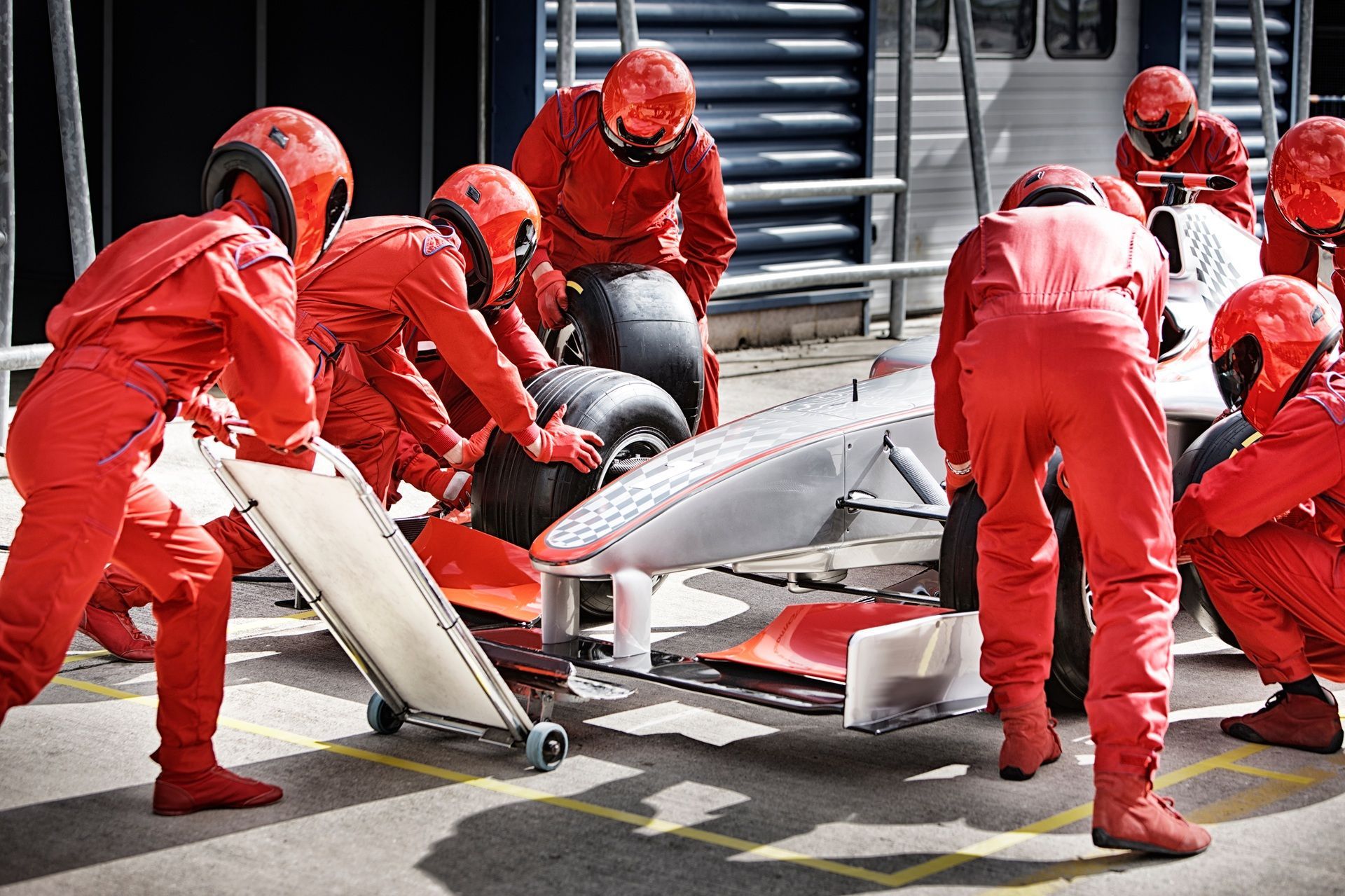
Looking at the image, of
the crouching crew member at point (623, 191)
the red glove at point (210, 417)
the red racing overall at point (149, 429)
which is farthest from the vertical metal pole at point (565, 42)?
the red racing overall at point (149, 429)

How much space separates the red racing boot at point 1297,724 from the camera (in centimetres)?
491

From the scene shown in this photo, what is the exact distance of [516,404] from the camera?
554 centimetres

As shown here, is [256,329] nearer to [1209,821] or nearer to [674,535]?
[674,535]

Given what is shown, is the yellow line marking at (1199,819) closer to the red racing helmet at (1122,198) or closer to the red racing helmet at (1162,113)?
the red racing helmet at (1122,198)

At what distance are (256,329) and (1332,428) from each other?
272 cm

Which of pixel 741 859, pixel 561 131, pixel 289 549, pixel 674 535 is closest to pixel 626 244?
pixel 561 131

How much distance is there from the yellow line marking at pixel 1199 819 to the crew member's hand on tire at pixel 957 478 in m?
1.04

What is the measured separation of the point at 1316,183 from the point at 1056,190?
1607 mm

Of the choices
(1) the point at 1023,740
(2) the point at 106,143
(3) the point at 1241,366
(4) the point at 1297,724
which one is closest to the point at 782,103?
(2) the point at 106,143

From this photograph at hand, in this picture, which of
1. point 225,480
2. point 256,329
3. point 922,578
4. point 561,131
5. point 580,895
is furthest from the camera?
point 561,131

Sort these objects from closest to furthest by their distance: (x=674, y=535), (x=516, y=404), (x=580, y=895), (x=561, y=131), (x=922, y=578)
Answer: (x=580, y=895) → (x=674, y=535) → (x=516, y=404) → (x=922, y=578) → (x=561, y=131)

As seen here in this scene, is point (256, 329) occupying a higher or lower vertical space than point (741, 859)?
higher

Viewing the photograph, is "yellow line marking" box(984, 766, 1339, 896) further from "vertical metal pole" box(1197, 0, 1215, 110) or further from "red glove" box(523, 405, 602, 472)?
"vertical metal pole" box(1197, 0, 1215, 110)

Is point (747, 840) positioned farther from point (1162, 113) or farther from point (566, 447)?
point (1162, 113)
